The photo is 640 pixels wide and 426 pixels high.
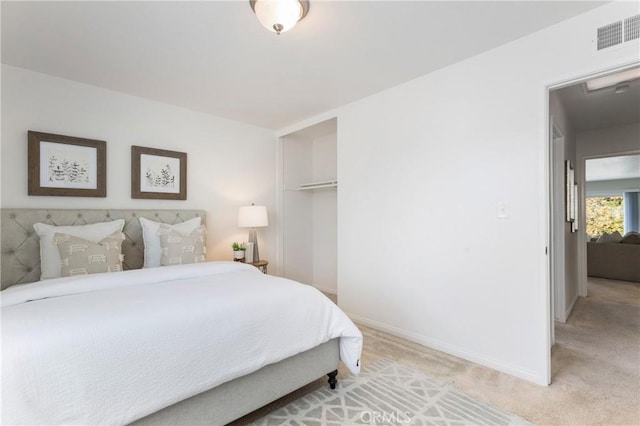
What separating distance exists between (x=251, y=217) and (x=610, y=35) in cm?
337

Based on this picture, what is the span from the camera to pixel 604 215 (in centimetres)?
958

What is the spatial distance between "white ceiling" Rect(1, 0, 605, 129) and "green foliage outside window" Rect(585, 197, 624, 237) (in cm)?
1059

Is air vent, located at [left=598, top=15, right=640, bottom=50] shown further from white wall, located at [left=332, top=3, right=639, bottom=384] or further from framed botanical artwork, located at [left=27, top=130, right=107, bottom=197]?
framed botanical artwork, located at [left=27, top=130, right=107, bottom=197]

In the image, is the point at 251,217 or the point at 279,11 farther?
the point at 251,217

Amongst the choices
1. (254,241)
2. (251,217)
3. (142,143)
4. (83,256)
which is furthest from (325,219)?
(83,256)

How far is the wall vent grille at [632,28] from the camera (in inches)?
68.6

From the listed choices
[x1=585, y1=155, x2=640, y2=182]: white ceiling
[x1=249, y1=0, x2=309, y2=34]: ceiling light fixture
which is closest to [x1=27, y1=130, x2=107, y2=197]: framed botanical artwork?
[x1=249, y1=0, x2=309, y2=34]: ceiling light fixture

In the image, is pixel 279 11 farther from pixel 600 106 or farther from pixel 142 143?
pixel 600 106

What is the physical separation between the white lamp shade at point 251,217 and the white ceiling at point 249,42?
4.43 feet

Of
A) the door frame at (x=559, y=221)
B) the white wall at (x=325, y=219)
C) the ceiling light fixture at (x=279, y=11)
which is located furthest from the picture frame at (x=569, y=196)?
the ceiling light fixture at (x=279, y=11)

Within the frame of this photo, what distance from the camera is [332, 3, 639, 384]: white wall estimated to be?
207 cm

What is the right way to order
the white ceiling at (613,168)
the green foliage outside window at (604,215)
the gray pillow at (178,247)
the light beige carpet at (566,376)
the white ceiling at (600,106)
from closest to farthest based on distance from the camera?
the light beige carpet at (566,376) → the gray pillow at (178,247) → the white ceiling at (600,106) → the white ceiling at (613,168) → the green foliage outside window at (604,215)

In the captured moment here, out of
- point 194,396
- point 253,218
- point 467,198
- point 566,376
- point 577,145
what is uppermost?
point 577,145

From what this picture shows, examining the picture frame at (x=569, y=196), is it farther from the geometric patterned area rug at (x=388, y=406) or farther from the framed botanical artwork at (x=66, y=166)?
the framed botanical artwork at (x=66, y=166)
